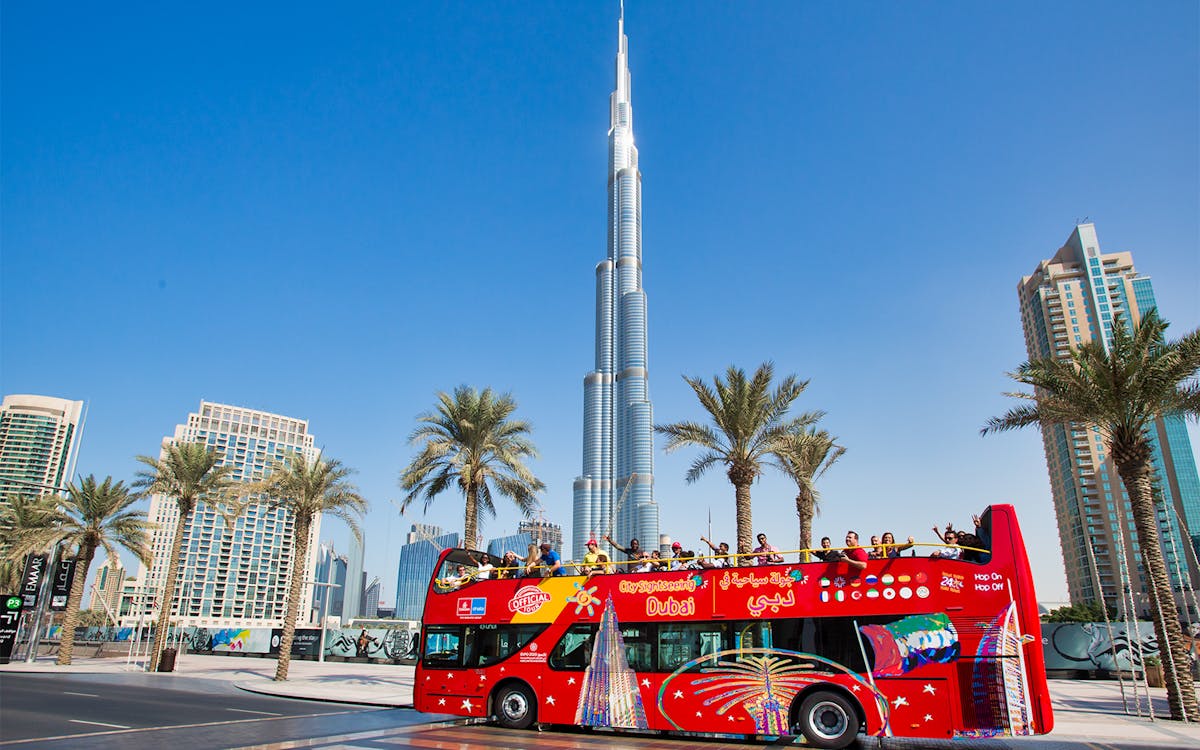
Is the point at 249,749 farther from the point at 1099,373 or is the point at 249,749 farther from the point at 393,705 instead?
the point at 1099,373

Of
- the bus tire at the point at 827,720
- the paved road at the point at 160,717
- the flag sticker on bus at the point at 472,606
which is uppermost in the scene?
the flag sticker on bus at the point at 472,606

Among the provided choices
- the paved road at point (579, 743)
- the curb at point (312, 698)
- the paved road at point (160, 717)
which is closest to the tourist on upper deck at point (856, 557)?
the paved road at point (579, 743)

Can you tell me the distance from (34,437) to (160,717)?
443 feet

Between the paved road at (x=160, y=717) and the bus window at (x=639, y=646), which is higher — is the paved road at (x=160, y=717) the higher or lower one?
the lower one

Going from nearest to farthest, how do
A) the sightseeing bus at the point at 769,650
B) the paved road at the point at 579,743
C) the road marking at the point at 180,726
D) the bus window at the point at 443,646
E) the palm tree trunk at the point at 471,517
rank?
the sightseeing bus at the point at 769,650, the road marking at the point at 180,726, the paved road at the point at 579,743, the bus window at the point at 443,646, the palm tree trunk at the point at 471,517

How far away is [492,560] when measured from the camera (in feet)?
55.8

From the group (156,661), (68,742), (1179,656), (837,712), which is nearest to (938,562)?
(837,712)

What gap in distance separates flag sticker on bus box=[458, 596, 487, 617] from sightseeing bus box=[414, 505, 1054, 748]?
2 cm

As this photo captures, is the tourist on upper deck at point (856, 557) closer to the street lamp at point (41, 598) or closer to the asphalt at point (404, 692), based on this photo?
the asphalt at point (404, 692)

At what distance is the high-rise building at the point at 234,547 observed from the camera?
170125 millimetres

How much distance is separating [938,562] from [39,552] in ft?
144

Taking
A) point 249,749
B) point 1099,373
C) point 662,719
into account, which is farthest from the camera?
point 1099,373

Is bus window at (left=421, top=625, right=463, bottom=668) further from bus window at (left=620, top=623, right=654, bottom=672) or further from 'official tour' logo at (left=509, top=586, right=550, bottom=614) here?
bus window at (left=620, top=623, right=654, bottom=672)

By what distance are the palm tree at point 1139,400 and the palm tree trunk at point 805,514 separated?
11.1m
